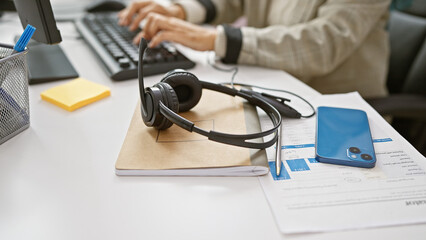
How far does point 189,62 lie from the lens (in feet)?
2.46

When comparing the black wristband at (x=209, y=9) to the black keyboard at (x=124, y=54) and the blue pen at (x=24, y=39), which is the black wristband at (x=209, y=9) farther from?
the blue pen at (x=24, y=39)

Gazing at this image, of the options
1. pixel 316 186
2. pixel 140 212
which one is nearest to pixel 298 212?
pixel 316 186

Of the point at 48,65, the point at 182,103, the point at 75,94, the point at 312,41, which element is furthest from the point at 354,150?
the point at 48,65

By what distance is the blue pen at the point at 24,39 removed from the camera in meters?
0.47

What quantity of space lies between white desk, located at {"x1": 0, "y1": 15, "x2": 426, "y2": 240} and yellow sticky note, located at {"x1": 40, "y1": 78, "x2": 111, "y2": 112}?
0.16 ft

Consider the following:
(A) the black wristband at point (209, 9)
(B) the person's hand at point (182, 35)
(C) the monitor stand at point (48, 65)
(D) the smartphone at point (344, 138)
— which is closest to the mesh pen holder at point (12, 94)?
(C) the monitor stand at point (48, 65)

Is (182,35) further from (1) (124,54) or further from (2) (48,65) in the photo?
(2) (48,65)

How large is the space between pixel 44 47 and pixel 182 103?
54 centimetres

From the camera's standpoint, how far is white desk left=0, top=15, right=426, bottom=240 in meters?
0.34

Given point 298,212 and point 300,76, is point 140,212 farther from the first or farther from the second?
point 300,76

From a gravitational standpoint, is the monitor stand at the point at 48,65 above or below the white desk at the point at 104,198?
below

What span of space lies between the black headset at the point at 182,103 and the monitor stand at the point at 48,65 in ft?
1.00

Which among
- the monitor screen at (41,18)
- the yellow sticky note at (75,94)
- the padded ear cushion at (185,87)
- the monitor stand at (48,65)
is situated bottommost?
the monitor stand at (48,65)

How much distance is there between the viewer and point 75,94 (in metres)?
0.61
